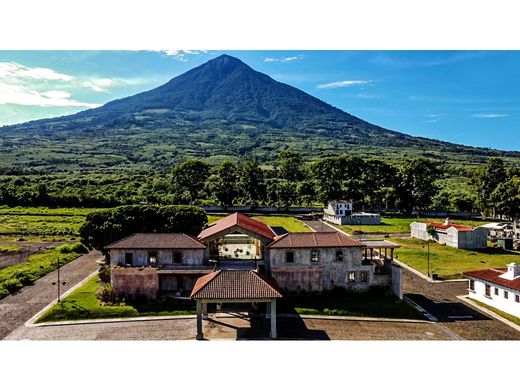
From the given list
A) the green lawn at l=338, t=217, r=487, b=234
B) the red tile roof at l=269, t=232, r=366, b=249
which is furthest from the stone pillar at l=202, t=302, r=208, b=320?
the green lawn at l=338, t=217, r=487, b=234

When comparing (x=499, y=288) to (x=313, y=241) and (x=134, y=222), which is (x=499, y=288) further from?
(x=134, y=222)

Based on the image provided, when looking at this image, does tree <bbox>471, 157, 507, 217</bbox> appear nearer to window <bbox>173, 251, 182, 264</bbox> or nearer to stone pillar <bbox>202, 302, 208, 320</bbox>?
window <bbox>173, 251, 182, 264</bbox>

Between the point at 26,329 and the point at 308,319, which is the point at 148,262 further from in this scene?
the point at 308,319

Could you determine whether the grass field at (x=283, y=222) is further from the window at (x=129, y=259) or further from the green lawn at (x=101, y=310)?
the green lawn at (x=101, y=310)

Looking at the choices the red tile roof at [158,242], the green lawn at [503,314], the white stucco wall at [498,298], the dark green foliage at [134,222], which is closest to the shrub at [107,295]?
the red tile roof at [158,242]

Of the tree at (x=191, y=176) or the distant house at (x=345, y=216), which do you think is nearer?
the distant house at (x=345, y=216)

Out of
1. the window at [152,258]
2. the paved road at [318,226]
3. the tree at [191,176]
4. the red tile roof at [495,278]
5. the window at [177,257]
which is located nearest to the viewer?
the red tile roof at [495,278]
